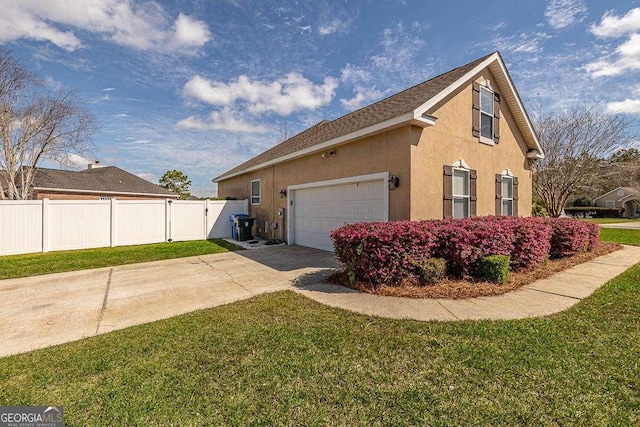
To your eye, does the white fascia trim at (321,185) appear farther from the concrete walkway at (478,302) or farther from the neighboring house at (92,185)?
the neighboring house at (92,185)

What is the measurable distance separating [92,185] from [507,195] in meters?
26.6

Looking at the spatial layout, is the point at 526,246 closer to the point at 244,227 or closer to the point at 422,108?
the point at 422,108

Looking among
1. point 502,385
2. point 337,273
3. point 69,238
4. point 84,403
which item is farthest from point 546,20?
point 69,238

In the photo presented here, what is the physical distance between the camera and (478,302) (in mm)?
4539

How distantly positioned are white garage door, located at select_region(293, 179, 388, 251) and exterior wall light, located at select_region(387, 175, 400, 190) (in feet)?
0.75

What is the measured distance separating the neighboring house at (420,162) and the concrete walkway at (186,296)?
2.46m

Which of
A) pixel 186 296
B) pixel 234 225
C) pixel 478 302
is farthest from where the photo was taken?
pixel 234 225

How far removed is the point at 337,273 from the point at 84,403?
4.67 meters

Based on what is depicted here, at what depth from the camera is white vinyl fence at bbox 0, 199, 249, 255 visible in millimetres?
9367

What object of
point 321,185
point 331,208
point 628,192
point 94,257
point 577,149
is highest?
point 577,149

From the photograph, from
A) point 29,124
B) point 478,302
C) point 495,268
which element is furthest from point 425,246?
point 29,124

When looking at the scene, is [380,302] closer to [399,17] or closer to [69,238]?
[399,17]

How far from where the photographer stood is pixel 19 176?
1572cm

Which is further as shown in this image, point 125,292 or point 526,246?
point 526,246
